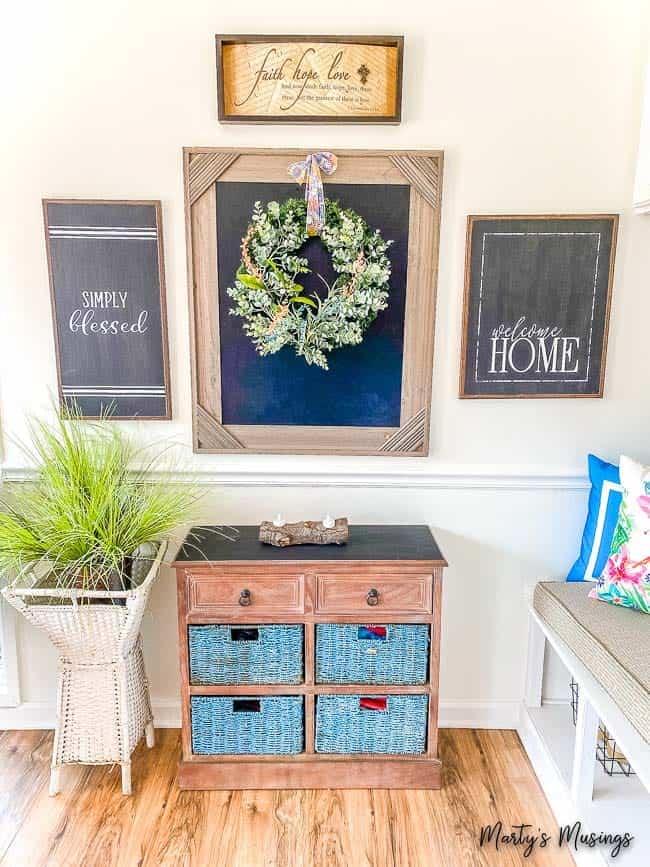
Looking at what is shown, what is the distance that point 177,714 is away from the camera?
2.46 metres

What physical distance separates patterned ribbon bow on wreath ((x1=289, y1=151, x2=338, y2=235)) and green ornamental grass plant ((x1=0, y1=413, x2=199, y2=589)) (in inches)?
39.1

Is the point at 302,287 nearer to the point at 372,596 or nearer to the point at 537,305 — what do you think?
the point at 537,305

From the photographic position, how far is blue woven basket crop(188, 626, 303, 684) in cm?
206

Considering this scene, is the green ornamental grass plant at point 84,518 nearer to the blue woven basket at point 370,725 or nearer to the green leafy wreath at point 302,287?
the green leafy wreath at point 302,287

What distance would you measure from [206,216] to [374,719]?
1.77m

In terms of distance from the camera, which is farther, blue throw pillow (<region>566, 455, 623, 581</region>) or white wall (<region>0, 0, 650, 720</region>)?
blue throw pillow (<region>566, 455, 623, 581</region>)

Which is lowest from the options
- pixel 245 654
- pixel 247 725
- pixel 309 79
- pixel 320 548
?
pixel 247 725

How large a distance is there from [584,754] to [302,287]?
1672 mm

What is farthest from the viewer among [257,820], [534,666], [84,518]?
[534,666]

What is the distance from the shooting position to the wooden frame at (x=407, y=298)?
2084 millimetres

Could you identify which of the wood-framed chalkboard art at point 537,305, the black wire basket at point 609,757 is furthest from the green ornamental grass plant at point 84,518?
the black wire basket at point 609,757

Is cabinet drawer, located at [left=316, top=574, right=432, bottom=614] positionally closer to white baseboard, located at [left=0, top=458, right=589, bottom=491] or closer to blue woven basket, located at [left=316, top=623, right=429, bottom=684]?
blue woven basket, located at [left=316, top=623, right=429, bottom=684]

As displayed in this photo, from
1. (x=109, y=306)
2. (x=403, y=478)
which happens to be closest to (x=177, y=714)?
(x=403, y=478)

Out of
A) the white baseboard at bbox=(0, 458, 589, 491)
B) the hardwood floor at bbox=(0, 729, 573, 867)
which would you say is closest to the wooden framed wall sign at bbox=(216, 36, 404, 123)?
the white baseboard at bbox=(0, 458, 589, 491)
